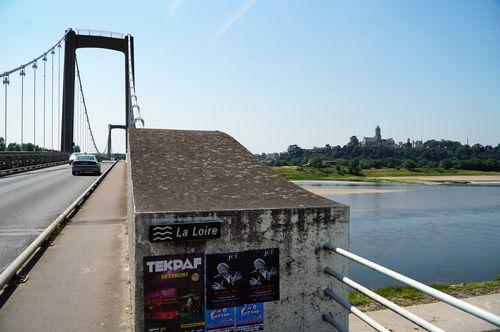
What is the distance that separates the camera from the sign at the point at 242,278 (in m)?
3.88

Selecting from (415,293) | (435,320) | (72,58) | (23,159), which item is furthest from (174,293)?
(72,58)

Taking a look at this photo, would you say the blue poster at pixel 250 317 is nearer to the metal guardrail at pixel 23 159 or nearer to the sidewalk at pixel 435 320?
the sidewalk at pixel 435 320

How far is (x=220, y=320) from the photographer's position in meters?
3.93

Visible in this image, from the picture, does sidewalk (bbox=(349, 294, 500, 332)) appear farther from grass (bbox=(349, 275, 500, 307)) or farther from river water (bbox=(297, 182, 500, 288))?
river water (bbox=(297, 182, 500, 288))

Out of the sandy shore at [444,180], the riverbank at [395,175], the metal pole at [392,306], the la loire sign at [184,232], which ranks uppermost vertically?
the la loire sign at [184,232]

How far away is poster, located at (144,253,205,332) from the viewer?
12.1 feet

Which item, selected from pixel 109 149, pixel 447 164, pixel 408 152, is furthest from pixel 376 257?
pixel 408 152

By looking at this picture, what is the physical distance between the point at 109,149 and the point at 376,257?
9302 cm

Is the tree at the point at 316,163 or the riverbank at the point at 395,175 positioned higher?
the tree at the point at 316,163

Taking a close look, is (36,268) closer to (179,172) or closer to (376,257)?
(179,172)

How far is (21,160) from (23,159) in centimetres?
76

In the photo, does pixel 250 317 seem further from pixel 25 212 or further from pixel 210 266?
pixel 25 212

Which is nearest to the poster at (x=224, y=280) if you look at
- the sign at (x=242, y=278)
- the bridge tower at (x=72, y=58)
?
the sign at (x=242, y=278)

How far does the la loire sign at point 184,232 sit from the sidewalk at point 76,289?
133cm
